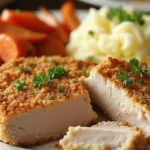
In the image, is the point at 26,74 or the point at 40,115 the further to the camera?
the point at 26,74

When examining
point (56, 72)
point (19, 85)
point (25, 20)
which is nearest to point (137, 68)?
point (56, 72)

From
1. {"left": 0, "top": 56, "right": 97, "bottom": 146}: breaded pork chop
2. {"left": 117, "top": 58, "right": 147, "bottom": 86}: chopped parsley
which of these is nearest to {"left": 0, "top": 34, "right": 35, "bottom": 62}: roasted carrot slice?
{"left": 0, "top": 56, "right": 97, "bottom": 146}: breaded pork chop

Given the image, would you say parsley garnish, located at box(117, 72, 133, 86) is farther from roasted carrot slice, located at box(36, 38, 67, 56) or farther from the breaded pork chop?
roasted carrot slice, located at box(36, 38, 67, 56)

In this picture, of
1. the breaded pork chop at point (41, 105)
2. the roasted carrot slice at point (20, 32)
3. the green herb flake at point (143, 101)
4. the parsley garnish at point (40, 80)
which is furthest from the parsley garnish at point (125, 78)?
the roasted carrot slice at point (20, 32)

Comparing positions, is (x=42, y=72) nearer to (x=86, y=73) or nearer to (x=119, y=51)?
(x=86, y=73)

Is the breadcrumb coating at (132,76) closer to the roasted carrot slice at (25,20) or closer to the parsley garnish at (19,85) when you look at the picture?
the parsley garnish at (19,85)

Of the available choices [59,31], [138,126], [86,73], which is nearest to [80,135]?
[138,126]
